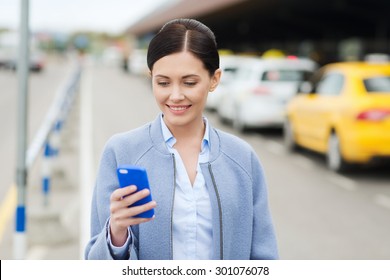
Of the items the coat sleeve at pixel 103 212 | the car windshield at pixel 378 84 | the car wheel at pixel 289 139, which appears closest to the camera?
the coat sleeve at pixel 103 212

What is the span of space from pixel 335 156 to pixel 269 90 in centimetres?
520

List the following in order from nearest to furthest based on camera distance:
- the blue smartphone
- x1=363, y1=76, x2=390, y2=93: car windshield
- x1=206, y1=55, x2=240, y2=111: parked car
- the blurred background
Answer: the blue smartphone < the blurred background < x1=363, y1=76, x2=390, y2=93: car windshield < x1=206, y1=55, x2=240, y2=111: parked car

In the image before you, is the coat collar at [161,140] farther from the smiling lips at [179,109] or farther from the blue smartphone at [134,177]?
the blue smartphone at [134,177]

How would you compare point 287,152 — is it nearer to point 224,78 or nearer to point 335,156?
point 335,156

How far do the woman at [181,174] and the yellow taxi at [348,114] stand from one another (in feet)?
27.5

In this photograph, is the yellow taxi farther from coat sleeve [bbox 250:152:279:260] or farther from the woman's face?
the woman's face

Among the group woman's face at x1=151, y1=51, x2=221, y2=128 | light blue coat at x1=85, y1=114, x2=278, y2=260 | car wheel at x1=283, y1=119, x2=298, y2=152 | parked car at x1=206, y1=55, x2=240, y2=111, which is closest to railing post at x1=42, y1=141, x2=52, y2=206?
light blue coat at x1=85, y1=114, x2=278, y2=260

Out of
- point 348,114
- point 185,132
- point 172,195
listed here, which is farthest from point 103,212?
point 348,114

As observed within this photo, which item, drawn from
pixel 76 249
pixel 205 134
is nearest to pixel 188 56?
pixel 205 134

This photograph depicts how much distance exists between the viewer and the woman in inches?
79.7

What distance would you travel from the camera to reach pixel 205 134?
84.0 inches

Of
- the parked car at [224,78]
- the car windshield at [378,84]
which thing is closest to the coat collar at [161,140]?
the car windshield at [378,84]

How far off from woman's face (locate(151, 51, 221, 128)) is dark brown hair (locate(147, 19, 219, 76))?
1 centimetres

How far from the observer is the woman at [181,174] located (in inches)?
79.7
